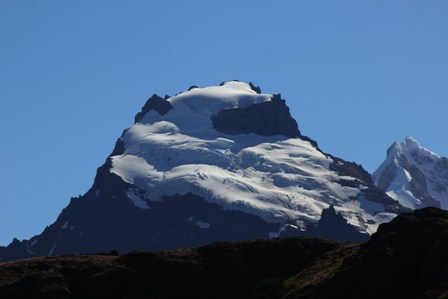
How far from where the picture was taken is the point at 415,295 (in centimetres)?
19962

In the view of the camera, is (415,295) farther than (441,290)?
Yes

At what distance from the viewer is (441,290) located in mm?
186625

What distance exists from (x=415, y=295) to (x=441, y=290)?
1335cm
